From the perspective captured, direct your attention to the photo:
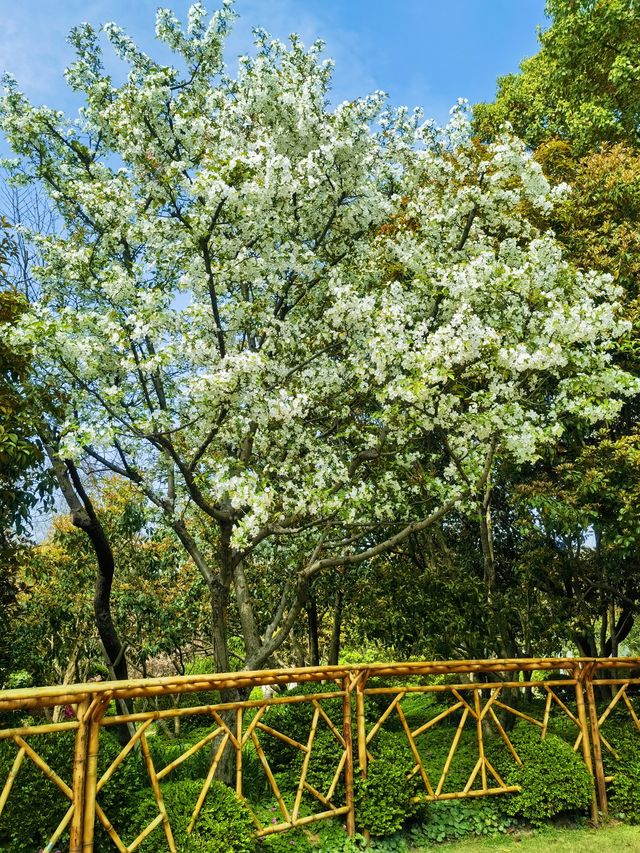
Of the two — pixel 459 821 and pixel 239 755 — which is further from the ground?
pixel 239 755

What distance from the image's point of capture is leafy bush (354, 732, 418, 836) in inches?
247

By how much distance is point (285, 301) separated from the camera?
383 inches

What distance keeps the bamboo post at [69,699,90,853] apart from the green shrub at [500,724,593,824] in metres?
4.65

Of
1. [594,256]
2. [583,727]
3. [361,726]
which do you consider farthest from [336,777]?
[594,256]

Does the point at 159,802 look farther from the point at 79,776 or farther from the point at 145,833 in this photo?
the point at 79,776

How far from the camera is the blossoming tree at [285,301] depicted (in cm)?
793

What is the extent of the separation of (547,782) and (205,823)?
379cm

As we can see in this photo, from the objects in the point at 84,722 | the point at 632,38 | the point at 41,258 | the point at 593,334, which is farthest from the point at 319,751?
the point at 632,38

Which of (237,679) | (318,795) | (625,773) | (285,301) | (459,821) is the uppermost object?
(285,301)

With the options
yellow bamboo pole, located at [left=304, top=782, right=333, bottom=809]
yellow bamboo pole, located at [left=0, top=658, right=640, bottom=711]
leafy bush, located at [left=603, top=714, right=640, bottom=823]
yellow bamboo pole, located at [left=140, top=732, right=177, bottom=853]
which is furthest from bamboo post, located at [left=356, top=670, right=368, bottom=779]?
leafy bush, located at [left=603, top=714, right=640, bottom=823]

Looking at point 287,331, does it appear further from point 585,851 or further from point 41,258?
point 585,851

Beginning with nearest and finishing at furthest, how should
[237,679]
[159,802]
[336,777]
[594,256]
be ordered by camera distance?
[159,802], [237,679], [336,777], [594,256]

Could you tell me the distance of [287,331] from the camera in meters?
8.99

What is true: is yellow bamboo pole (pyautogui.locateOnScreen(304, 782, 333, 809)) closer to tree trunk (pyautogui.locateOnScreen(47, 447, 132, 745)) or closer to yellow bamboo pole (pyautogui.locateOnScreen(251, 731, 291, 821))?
yellow bamboo pole (pyautogui.locateOnScreen(251, 731, 291, 821))
